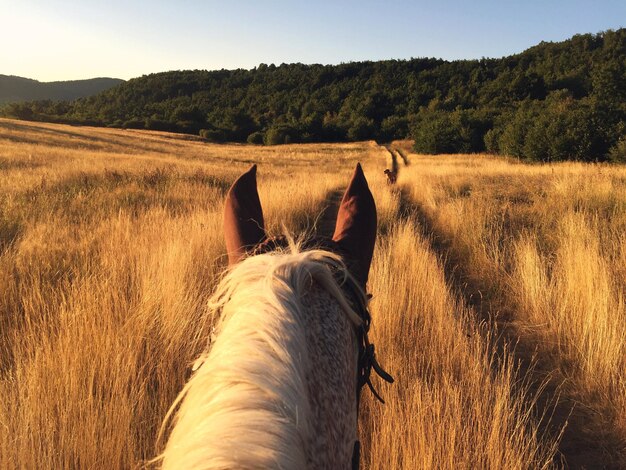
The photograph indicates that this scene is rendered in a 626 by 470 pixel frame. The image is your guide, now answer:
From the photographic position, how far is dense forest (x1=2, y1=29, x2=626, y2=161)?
2597 centimetres

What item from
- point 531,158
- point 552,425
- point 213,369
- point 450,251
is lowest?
point 552,425

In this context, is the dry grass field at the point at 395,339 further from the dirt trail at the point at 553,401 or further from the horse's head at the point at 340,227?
the horse's head at the point at 340,227

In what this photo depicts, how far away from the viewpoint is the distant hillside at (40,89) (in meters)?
156

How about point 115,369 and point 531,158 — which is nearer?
point 115,369

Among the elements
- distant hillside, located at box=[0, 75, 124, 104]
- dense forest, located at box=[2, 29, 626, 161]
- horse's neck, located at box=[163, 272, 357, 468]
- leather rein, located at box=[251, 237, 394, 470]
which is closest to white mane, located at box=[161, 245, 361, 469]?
horse's neck, located at box=[163, 272, 357, 468]

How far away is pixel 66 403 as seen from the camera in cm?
186

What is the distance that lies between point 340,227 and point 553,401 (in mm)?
2515

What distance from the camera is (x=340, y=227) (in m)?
1.34

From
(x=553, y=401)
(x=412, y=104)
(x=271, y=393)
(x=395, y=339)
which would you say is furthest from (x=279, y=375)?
(x=412, y=104)

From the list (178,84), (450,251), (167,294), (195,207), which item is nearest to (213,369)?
(167,294)

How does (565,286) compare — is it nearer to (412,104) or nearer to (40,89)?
(412,104)

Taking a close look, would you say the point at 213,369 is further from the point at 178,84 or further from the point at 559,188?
the point at 178,84

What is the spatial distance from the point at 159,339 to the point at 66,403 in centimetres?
80

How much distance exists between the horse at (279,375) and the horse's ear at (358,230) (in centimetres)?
9
